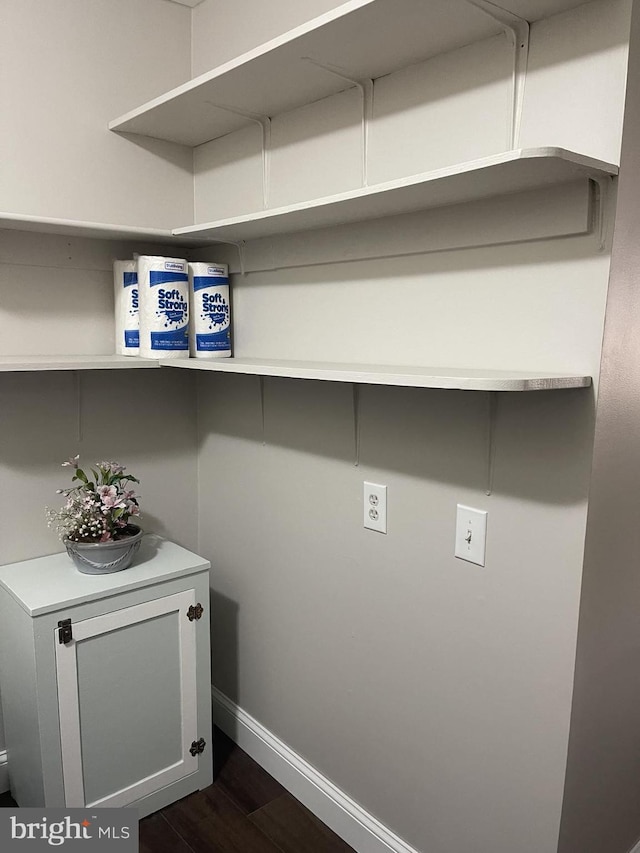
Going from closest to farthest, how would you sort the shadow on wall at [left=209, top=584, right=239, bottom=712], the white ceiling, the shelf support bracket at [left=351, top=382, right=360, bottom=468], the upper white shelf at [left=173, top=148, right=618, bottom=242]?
1. the upper white shelf at [left=173, top=148, right=618, bottom=242]
2. the shelf support bracket at [left=351, top=382, right=360, bottom=468]
3. the white ceiling
4. the shadow on wall at [left=209, top=584, right=239, bottom=712]

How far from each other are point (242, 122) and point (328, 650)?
1484mm

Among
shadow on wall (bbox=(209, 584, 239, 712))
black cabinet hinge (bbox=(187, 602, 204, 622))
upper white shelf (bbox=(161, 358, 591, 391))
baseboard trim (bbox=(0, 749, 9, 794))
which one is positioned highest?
upper white shelf (bbox=(161, 358, 591, 391))

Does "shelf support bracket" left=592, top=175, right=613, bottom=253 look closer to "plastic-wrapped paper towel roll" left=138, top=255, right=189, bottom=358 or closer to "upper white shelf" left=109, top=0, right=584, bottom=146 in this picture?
"upper white shelf" left=109, top=0, right=584, bottom=146

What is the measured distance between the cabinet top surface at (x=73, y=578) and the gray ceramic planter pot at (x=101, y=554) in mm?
21

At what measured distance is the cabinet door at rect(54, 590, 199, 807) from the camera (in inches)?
69.0

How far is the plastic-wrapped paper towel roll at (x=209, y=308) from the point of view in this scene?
6.29 feet

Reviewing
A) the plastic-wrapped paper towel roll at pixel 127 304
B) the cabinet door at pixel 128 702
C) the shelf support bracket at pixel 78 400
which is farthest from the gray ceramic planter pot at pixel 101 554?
the plastic-wrapped paper towel roll at pixel 127 304

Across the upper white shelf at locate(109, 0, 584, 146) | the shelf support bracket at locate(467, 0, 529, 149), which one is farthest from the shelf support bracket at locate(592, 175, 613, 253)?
the upper white shelf at locate(109, 0, 584, 146)

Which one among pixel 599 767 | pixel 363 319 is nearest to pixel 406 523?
pixel 363 319

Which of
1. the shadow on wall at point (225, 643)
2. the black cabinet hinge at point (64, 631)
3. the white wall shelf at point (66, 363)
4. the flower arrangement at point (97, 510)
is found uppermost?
the white wall shelf at point (66, 363)

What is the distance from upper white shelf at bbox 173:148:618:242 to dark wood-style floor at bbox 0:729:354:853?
162cm

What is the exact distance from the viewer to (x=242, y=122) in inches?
75.0

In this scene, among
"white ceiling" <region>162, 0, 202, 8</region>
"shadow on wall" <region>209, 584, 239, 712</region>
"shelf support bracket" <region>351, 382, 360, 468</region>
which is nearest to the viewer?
"shelf support bracket" <region>351, 382, 360, 468</region>

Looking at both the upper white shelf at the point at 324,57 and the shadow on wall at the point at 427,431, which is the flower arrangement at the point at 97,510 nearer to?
the shadow on wall at the point at 427,431
